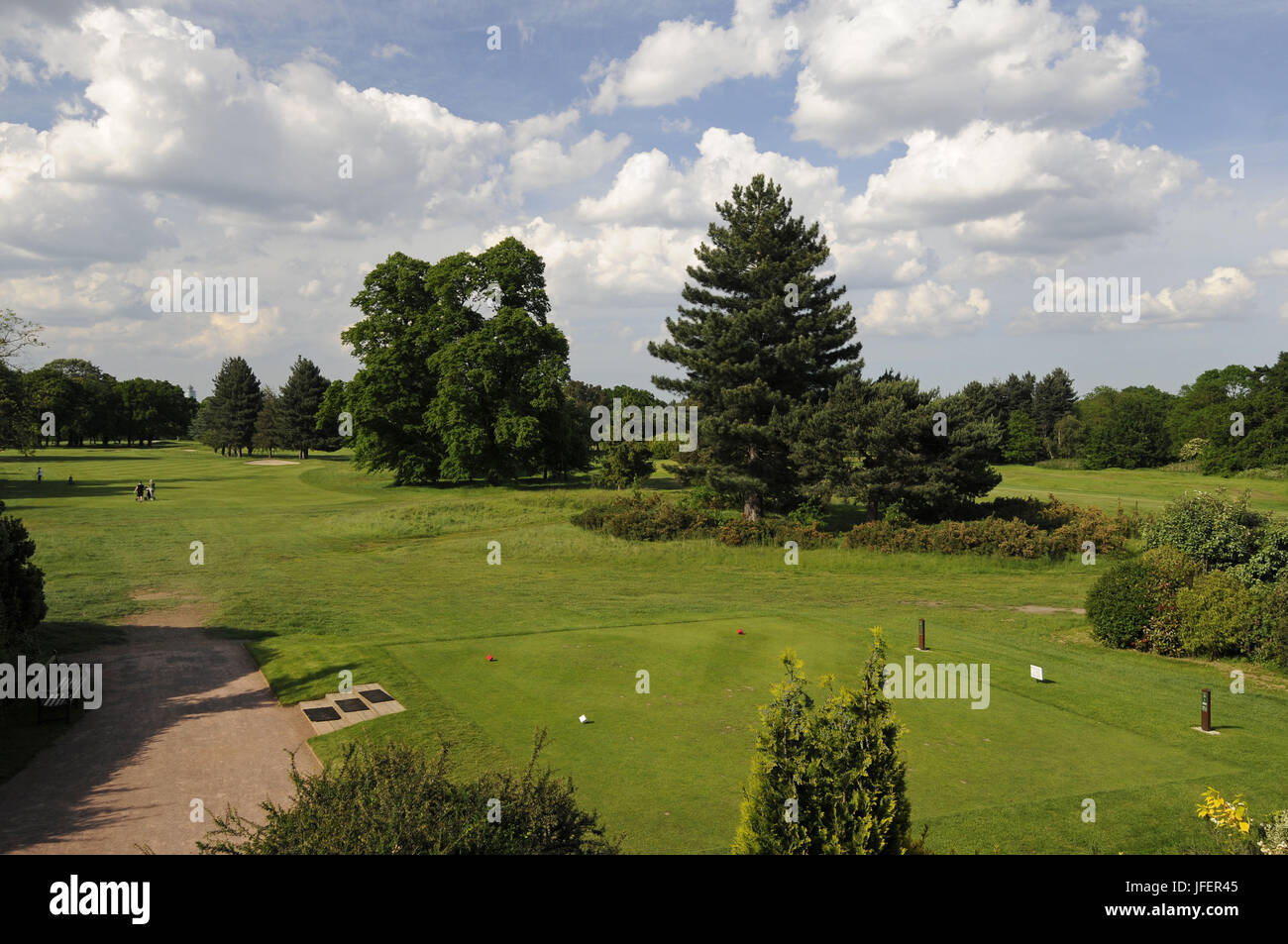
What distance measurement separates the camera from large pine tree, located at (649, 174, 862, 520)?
40469 mm

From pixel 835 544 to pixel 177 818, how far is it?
2944cm

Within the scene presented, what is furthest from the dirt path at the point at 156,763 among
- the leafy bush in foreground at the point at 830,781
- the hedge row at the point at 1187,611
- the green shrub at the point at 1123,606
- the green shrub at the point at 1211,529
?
the green shrub at the point at 1211,529

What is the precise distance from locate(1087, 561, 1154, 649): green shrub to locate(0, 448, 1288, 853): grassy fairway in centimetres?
70

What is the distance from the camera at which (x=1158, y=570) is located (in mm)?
21250

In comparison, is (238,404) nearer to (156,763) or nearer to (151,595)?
(151,595)

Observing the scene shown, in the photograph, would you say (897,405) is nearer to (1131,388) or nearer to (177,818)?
(177,818)

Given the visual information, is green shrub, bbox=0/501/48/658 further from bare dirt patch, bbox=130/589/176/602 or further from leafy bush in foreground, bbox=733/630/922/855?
leafy bush in foreground, bbox=733/630/922/855

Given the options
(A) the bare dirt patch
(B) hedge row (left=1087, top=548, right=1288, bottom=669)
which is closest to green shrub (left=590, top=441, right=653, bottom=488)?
(A) the bare dirt patch

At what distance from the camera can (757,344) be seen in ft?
136

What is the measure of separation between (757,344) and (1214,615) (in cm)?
2553

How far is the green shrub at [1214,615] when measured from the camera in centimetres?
1972
